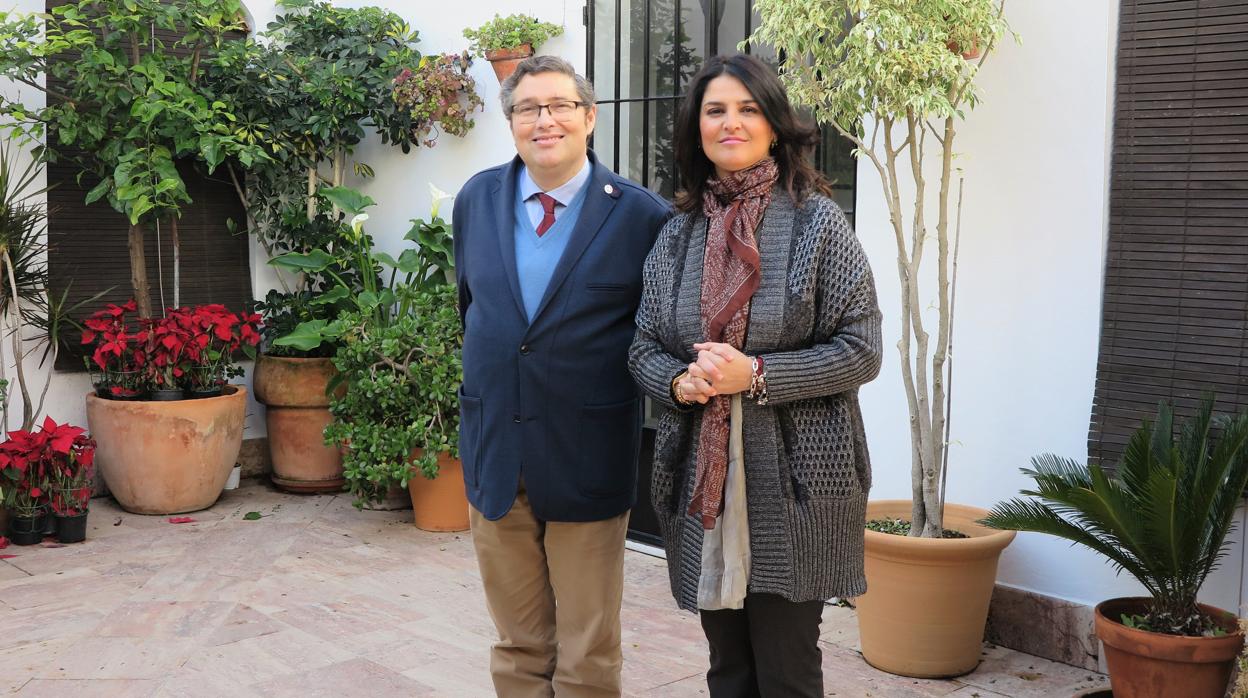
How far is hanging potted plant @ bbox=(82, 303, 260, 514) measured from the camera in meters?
5.84

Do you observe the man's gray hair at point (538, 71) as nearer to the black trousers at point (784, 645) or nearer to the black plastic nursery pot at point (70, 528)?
the black trousers at point (784, 645)

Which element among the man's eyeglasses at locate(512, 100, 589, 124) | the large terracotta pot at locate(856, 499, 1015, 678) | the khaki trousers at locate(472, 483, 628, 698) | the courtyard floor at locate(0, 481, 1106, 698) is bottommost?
the courtyard floor at locate(0, 481, 1106, 698)

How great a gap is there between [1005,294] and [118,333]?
4128mm

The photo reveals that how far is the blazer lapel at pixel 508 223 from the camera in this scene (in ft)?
8.94

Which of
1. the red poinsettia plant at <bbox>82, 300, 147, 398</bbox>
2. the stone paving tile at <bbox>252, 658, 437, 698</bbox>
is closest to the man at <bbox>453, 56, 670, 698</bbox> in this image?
the stone paving tile at <bbox>252, 658, 437, 698</bbox>

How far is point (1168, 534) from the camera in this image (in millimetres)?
3100

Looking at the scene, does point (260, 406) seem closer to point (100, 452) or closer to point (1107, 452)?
point (100, 452)

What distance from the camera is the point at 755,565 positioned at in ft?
7.66

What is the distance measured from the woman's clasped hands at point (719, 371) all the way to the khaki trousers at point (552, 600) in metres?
0.61

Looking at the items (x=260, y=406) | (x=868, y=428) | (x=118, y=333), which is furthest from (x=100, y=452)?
(x=868, y=428)

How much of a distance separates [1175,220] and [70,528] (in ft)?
15.5

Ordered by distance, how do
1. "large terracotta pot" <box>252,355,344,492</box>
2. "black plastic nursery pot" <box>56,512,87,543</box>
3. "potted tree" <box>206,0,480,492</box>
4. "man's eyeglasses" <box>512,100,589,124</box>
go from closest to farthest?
"man's eyeglasses" <box>512,100,589,124</box> < "black plastic nursery pot" <box>56,512,87,543</box> < "potted tree" <box>206,0,480,492</box> < "large terracotta pot" <box>252,355,344,492</box>

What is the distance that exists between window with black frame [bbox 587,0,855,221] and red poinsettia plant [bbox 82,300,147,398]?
2460 mm

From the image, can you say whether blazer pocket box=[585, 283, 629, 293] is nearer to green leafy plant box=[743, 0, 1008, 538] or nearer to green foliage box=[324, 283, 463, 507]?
green leafy plant box=[743, 0, 1008, 538]
